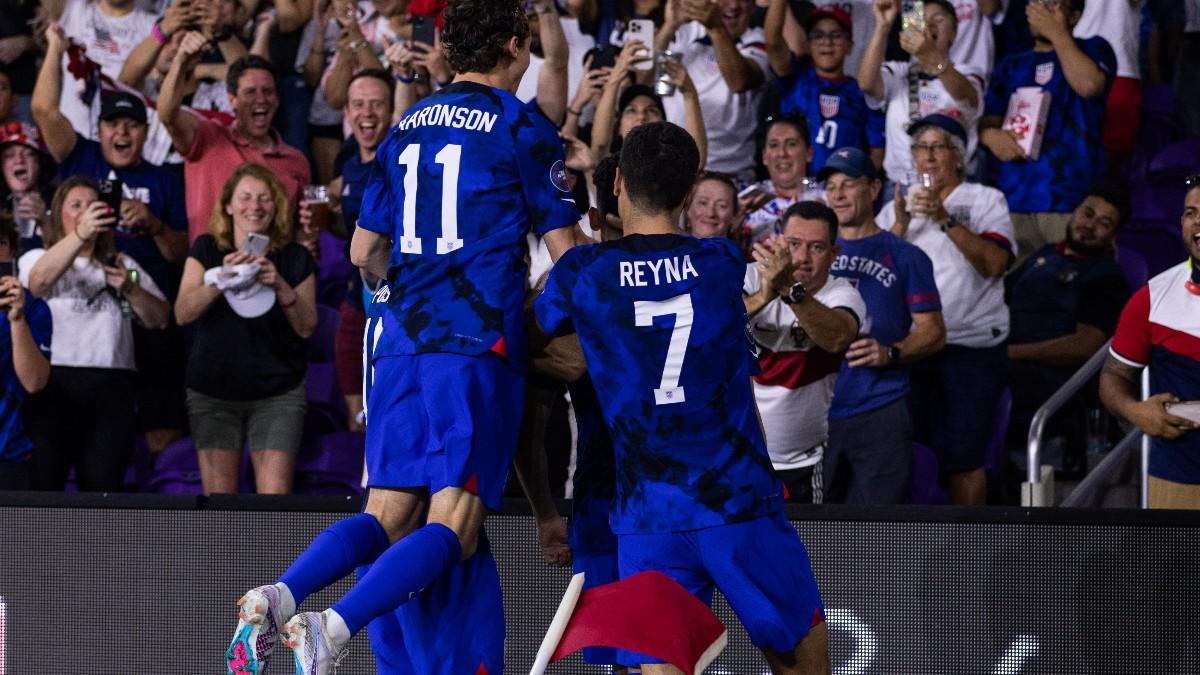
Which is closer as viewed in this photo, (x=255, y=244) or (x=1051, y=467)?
(x=1051, y=467)

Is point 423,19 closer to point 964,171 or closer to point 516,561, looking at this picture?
point 964,171

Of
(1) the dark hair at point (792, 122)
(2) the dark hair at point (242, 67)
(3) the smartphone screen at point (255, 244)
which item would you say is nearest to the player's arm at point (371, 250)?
(3) the smartphone screen at point (255, 244)

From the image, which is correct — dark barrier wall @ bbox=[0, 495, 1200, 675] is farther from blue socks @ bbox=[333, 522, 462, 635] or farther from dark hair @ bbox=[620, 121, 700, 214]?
dark hair @ bbox=[620, 121, 700, 214]

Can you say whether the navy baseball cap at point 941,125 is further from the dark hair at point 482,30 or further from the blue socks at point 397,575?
the blue socks at point 397,575

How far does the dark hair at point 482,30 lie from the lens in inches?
198

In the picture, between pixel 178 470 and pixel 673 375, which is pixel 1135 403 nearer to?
pixel 673 375

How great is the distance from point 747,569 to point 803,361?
112 inches

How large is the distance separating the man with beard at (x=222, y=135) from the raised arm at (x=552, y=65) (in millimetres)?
1475

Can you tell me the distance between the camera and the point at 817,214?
7402 mm

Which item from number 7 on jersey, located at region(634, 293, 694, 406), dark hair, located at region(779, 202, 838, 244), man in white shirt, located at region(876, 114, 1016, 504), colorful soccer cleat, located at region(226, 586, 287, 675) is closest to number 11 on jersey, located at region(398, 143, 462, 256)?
number 7 on jersey, located at region(634, 293, 694, 406)

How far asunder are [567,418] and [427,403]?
261 centimetres

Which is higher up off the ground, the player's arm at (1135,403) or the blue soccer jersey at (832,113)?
the blue soccer jersey at (832,113)

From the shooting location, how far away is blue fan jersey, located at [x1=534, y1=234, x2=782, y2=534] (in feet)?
14.8

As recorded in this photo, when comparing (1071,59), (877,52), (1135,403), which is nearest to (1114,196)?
(1071,59)
